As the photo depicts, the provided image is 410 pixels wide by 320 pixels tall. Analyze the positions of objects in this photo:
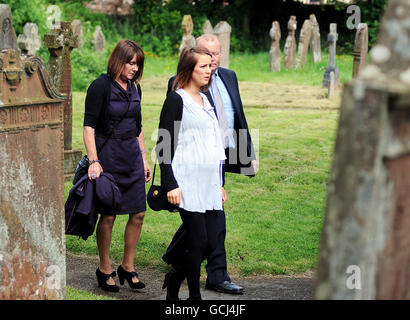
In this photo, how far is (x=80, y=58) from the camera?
18.2 meters

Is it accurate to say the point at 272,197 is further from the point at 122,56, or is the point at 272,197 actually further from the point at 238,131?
the point at 122,56

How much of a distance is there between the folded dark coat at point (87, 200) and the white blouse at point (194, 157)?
77 centimetres

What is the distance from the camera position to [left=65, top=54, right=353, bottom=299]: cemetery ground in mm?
5934

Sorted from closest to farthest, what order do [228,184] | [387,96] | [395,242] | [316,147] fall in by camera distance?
1. [387,96]
2. [395,242]
3. [228,184]
4. [316,147]

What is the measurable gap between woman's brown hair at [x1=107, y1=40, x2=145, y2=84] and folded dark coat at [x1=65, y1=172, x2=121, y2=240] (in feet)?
2.57

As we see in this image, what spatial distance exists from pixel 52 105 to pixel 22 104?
24 cm

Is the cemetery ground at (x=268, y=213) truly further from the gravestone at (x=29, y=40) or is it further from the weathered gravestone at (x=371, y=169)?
the weathered gravestone at (x=371, y=169)

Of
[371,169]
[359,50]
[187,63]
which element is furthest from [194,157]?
[359,50]

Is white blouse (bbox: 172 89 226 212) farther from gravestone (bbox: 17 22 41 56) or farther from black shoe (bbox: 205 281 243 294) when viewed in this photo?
gravestone (bbox: 17 22 41 56)

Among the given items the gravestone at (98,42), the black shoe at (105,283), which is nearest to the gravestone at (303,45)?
the gravestone at (98,42)

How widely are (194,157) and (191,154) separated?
0.03 m

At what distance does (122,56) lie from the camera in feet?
16.9

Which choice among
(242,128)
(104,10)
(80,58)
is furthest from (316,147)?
(104,10)
